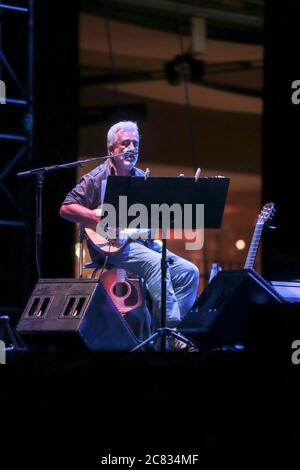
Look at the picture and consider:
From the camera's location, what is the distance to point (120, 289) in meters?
5.94

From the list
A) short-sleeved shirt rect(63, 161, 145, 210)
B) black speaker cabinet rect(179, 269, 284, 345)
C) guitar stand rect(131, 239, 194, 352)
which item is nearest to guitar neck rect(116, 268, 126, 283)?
short-sleeved shirt rect(63, 161, 145, 210)

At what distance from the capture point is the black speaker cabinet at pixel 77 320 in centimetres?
515

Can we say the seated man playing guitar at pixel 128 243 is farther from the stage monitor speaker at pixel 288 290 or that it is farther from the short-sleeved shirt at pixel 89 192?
the stage monitor speaker at pixel 288 290

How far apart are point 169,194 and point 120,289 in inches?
34.7

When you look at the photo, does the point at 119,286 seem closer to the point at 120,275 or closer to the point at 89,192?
the point at 120,275

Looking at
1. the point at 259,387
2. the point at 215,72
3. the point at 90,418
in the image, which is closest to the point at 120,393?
the point at 90,418

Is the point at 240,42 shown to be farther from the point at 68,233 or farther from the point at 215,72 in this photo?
the point at 68,233

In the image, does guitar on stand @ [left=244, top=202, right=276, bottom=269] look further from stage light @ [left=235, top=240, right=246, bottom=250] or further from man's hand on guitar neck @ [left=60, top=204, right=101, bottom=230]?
stage light @ [left=235, top=240, right=246, bottom=250]

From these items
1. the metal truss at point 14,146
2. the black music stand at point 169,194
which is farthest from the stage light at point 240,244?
the black music stand at point 169,194

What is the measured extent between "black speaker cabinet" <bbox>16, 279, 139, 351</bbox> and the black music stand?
0.16 metres

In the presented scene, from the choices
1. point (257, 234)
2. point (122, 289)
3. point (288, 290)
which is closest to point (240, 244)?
point (122, 289)

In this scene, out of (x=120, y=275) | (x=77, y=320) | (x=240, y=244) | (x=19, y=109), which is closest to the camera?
(x=77, y=320)

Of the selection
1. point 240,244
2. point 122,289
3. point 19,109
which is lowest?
point 240,244

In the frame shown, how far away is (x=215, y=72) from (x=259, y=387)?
762cm
